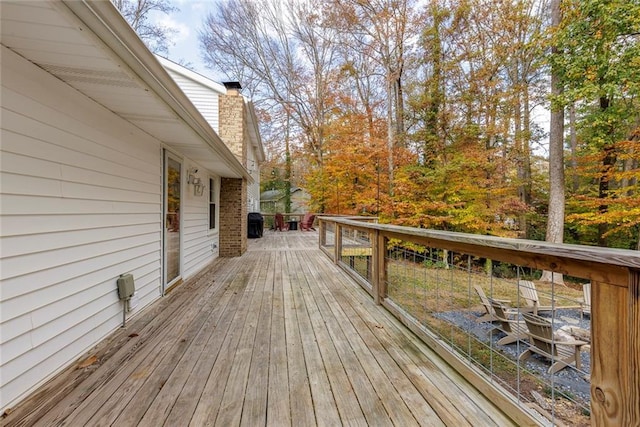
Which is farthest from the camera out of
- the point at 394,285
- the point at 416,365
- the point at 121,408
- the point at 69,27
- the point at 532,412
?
the point at 394,285

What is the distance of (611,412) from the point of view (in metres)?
1.08

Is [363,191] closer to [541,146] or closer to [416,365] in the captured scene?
[541,146]

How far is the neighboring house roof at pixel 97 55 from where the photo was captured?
1.26m

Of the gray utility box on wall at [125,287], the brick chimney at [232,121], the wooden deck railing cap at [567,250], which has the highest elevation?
the brick chimney at [232,121]

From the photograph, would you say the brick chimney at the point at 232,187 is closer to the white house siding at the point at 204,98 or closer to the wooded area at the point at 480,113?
the white house siding at the point at 204,98

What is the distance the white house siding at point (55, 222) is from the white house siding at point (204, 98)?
5115mm

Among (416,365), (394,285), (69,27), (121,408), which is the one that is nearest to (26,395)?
(121,408)

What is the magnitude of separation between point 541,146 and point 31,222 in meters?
14.7

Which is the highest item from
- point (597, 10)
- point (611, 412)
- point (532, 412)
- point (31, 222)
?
point (597, 10)

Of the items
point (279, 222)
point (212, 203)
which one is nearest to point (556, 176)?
point (212, 203)

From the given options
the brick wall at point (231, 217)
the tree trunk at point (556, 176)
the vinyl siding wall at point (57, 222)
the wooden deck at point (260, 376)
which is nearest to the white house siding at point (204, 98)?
the brick wall at point (231, 217)

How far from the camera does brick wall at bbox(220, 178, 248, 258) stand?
7.04 m

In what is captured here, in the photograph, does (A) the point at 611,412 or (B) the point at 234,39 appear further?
(B) the point at 234,39

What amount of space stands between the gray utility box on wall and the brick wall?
4145 millimetres
